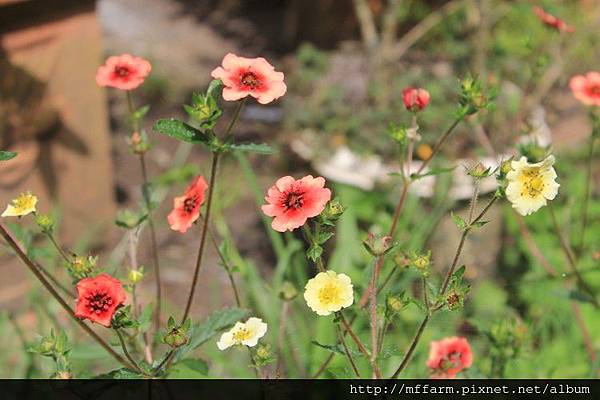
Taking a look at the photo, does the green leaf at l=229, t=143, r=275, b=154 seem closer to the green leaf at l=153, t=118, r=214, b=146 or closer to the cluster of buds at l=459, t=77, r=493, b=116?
the green leaf at l=153, t=118, r=214, b=146

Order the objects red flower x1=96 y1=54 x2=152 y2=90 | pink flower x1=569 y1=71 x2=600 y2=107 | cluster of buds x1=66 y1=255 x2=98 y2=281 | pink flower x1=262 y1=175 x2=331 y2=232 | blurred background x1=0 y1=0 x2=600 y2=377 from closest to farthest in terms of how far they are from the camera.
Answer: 1. pink flower x1=262 y1=175 x2=331 y2=232
2. cluster of buds x1=66 y1=255 x2=98 y2=281
3. red flower x1=96 y1=54 x2=152 y2=90
4. pink flower x1=569 y1=71 x2=600 y2=107
5. blurred background x1=0 y1=0 x2=600 y2=377

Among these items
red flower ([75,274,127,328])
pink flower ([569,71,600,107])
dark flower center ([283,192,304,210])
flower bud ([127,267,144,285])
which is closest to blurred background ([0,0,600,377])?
pink flower ([569,71,600,107])

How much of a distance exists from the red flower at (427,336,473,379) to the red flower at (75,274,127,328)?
0.41 meters

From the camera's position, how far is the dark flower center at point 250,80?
0.85 m

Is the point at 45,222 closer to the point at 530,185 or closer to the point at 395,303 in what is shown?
the point at 395,303

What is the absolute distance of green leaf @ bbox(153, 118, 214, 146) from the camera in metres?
0.85

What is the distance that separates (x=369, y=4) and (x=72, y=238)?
6.32 ft

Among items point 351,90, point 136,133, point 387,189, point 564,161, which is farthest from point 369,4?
point 136,133

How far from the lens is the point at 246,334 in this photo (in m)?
0.83

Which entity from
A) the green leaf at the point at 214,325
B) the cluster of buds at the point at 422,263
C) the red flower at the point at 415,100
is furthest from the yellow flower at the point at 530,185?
the green leaf at the point at 214,325

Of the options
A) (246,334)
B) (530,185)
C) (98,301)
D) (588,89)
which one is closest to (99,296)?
(98,301)

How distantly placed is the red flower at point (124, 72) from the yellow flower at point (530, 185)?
45 centimetres

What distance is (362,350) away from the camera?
2.79 ft

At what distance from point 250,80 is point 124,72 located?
0.76ft
